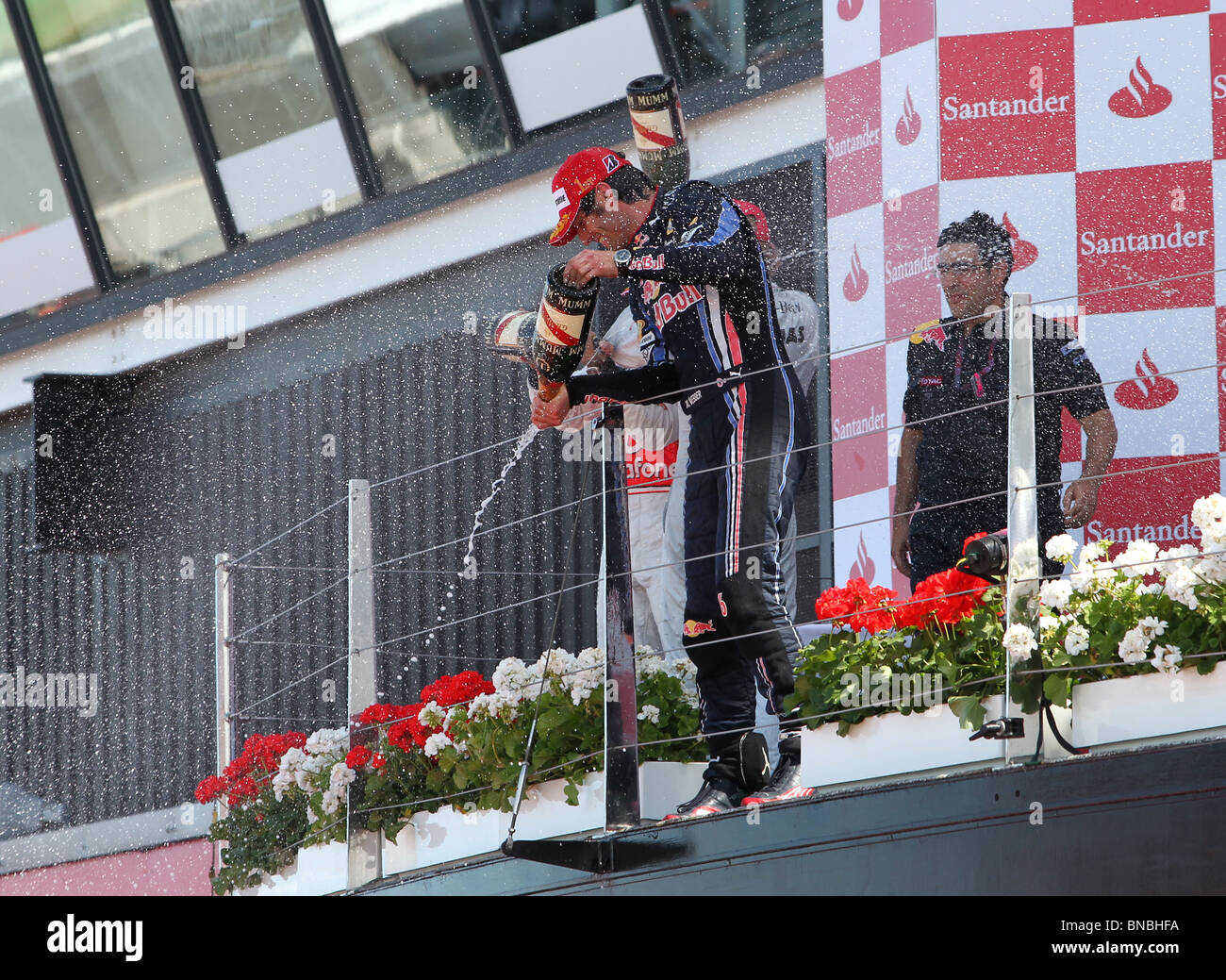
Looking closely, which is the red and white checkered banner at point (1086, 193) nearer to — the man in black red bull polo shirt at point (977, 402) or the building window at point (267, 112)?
the man in black red bull polo shirt at point (977, 402)

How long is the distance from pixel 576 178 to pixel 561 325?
0.37m

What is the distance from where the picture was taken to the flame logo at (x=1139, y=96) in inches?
224

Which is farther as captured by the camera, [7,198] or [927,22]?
[7,198]

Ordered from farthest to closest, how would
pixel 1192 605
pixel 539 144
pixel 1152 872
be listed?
1. pixel 539 144
2. pixel 1192 605
3. pixel 1152 872

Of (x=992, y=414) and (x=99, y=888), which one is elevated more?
(x=992, y=414)

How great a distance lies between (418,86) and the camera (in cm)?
892

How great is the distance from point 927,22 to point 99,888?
6.03m

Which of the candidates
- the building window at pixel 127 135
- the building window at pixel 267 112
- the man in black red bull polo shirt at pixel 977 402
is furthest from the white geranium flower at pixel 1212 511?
the building window at pixel 127 135

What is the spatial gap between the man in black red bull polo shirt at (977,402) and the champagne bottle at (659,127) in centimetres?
124

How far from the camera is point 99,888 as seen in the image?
9.32m

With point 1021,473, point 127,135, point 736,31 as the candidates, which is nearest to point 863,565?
point 1021,473
